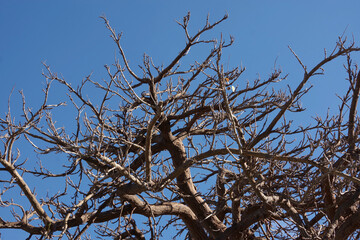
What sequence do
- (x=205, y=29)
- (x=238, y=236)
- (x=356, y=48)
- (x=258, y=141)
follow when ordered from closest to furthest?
1. (x=356, y=48)
2. (x=258, y=141)
3. (x=238, y=236)
4. (x=205, y=29)

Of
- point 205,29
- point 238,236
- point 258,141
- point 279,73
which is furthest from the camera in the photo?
point 279,73

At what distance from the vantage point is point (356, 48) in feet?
16.7

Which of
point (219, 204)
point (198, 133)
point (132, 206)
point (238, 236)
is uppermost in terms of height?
point (198, 133)

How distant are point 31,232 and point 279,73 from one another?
4.51m

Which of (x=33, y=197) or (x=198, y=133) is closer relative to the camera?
(x=33, y=197)

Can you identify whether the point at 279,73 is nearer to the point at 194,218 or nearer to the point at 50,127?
the point at 194,218

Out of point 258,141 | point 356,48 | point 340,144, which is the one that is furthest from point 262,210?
point 356,48

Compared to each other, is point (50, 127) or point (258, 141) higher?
point (50, 127)

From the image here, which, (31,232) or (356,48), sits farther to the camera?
(31,232)

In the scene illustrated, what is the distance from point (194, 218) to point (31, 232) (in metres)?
2.30

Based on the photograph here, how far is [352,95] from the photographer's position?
19.2 ft

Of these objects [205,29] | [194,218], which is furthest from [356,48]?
[194,218]

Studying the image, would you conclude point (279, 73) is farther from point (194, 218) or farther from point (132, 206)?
point (132, 206)

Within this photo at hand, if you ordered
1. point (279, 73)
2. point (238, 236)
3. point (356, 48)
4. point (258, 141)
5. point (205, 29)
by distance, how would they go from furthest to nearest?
point (279, 73)
point (205, 29)
point (238, 236)
point (258, 141)
point (356, 48)
